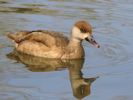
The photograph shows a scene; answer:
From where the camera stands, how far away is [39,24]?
1437 cm

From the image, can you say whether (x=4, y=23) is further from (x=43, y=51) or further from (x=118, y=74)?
(x=118, y=74)

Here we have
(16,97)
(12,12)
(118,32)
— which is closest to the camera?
(16,97)

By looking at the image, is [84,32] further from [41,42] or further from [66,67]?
[41,42]

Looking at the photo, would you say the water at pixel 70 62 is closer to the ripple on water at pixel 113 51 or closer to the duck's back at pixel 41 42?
the ripple on water at pixel 113 51

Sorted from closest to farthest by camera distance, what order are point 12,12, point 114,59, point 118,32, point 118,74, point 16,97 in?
1. point 16,97
2. point 118,74
3. point 114,59
4. point 118,32
5. point 12,12

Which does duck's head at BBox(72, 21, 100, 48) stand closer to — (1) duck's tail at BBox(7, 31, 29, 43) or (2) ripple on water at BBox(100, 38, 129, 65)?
(2) ripple on water at BBox(100, 38, 129, 65)

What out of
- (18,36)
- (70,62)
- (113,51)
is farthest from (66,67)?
(18,36)

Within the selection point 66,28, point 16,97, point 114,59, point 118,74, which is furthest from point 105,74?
point 66,28

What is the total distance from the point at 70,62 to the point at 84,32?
2.13 feet

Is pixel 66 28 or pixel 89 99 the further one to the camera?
pixel 66 28

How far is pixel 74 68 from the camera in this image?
12109 millimetres

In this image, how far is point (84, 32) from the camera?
12398 mm

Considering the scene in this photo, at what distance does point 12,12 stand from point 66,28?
178cm

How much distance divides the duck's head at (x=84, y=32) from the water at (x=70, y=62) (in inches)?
14.5
